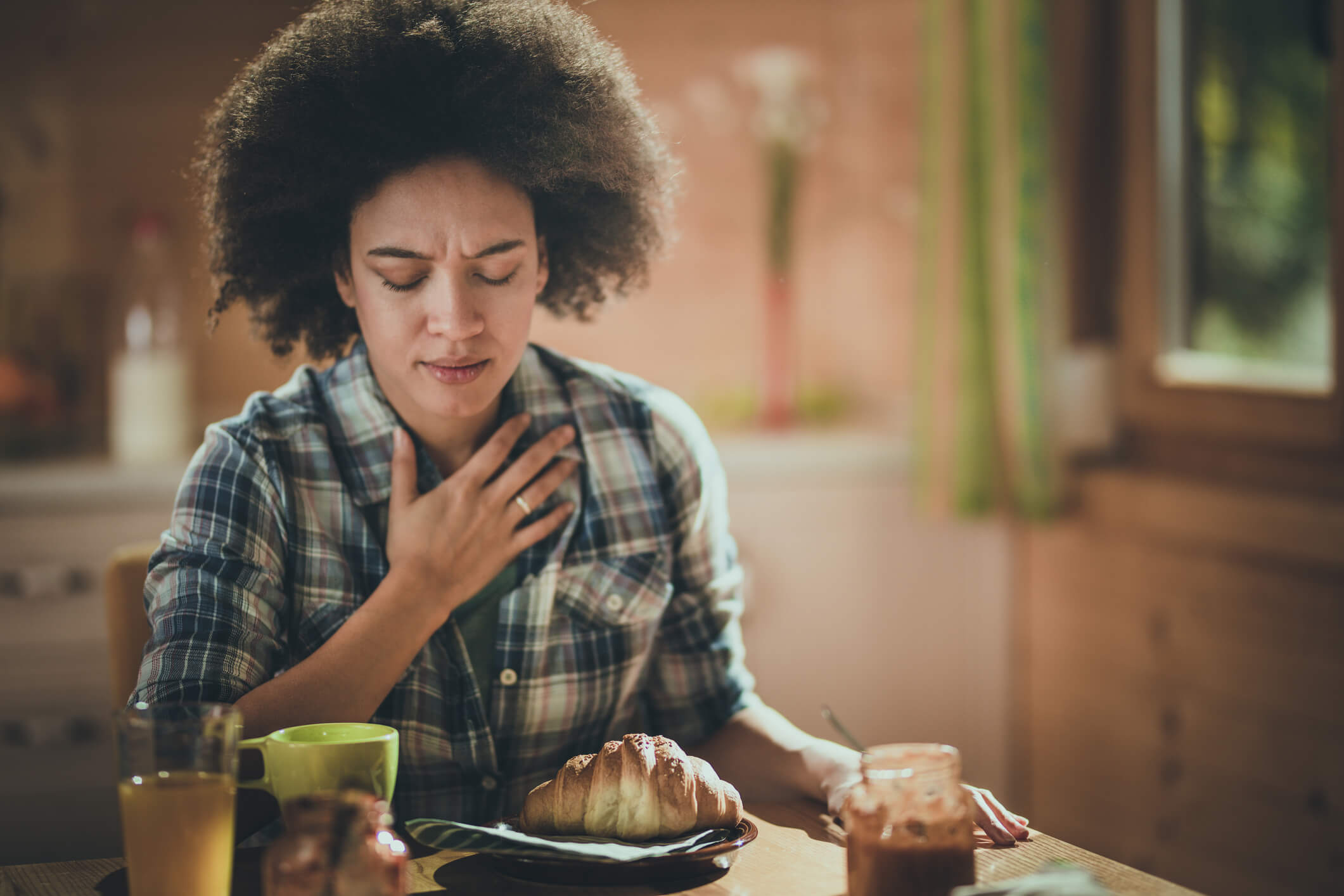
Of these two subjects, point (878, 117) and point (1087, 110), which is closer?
point (1087, 110)

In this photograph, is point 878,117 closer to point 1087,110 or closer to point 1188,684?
point 1087,110

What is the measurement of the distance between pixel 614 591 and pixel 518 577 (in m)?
0.09

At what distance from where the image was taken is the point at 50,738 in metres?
2.05

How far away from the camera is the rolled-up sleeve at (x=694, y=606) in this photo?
1270 millimetres

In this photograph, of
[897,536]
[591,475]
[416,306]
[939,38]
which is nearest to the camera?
[416,306]

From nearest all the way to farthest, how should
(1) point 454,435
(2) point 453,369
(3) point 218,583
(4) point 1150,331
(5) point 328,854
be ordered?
(5) point 328,854 < (3) point 218,583 < (2) point 453,369 < (1) point 454,435 < (4) point 1150,331

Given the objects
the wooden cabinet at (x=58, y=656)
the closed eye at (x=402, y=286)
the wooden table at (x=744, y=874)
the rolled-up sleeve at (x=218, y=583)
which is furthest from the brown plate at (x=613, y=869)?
the wooden cabinet at (x=58, y=656)

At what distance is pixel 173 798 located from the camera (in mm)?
736

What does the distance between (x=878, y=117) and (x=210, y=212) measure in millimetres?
1754

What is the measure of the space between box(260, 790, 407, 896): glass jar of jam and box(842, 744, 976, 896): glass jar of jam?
28cm

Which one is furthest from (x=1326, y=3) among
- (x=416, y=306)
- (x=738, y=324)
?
(x=416, y=306)

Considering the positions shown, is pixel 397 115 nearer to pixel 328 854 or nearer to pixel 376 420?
pixel 376 420

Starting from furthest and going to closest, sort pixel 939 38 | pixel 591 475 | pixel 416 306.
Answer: pixel 939 38 → pixel 591 475 → pixel 416 306

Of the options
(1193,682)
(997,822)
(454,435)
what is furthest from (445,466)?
(1193,682)
